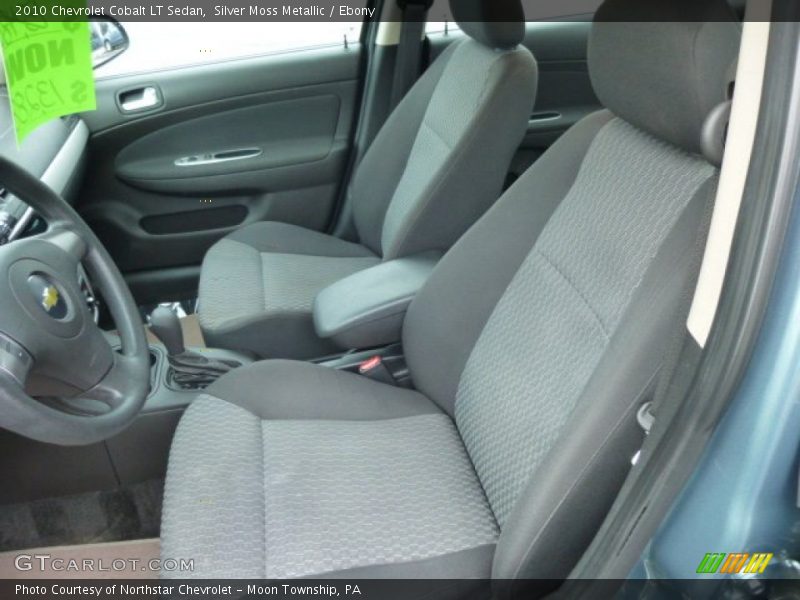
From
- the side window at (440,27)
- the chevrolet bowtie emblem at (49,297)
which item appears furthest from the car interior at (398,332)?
the side window at (440,27)

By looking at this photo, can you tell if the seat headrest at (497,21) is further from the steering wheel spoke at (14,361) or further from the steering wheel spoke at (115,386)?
the steering wheel spoke at (14,361)

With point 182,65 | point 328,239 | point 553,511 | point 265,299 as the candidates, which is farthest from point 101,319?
point 553,511

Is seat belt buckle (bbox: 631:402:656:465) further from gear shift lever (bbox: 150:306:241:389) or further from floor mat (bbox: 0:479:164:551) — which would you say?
floor mat (bbox: 0:479:164:551)

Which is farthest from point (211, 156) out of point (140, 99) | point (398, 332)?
point (398, 332)

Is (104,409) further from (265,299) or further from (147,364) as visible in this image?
(265,299)

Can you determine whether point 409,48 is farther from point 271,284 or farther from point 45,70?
point 45,70

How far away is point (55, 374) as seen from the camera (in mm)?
1070

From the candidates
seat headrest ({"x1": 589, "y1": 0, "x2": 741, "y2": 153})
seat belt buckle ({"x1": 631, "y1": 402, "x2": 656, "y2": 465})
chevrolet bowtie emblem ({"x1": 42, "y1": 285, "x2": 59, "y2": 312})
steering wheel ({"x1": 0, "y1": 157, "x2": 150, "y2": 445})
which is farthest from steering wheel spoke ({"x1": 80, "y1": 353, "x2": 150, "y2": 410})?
seat headrest ({"x1": 589, "y1": 0, "x2": 741, "y2": 153})

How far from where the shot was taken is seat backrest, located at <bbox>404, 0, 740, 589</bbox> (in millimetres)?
953

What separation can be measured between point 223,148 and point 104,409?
4.20ft

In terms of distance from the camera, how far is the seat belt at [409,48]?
223cm

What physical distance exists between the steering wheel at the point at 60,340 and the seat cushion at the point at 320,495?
0.16 metres

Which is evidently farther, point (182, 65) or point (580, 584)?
point (182, 65)

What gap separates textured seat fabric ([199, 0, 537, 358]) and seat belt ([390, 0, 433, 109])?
0.21m
